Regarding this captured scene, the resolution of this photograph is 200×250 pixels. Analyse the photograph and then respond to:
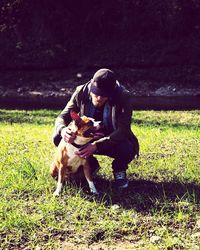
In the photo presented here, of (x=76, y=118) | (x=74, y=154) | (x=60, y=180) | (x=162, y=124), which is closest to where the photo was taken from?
(x=76, y=118)

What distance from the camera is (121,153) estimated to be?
4578 millimetres

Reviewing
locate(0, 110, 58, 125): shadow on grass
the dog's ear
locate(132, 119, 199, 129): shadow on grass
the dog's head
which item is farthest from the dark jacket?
locate(0, 110, 58, 125): shadow on grass

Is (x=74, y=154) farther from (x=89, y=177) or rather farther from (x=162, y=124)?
(x=162, y=124)

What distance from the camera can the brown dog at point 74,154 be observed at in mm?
4059

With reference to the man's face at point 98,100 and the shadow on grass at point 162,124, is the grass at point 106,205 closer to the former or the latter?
the man's face at point 98,100

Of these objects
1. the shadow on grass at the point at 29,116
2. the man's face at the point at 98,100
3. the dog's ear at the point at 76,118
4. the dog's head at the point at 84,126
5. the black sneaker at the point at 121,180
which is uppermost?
the man's face at the point at 98,100

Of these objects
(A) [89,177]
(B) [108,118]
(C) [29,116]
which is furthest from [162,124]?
(A) [89,177]

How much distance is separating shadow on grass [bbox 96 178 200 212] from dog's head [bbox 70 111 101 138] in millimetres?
643

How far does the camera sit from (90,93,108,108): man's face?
4.26m

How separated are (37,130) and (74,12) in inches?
355

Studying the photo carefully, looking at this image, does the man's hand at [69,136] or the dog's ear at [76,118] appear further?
the man's hand at [69,136]

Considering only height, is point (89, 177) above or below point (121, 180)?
above

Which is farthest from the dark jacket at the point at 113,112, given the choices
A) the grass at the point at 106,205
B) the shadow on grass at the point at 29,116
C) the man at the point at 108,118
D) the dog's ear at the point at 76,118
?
the shadow on grass at the point at 29,116

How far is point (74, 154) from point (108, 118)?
0.52 metres
